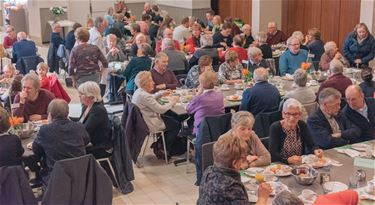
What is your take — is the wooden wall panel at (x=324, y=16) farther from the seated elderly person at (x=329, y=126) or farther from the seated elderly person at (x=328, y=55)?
the seated elderly person at (x=329, y=126)

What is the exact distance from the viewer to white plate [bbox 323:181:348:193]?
154 inches

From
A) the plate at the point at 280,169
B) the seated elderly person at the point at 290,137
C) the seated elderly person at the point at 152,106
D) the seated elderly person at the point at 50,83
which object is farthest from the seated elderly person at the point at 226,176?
the seated elderly person at the point at 50,83

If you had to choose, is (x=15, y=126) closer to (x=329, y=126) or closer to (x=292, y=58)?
(x=329, y=126)

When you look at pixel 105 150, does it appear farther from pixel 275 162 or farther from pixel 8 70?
pixel 8 70

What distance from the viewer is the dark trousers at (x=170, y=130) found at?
6727mm

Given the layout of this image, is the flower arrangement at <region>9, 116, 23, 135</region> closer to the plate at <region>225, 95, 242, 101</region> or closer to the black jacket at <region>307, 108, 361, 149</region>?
the plate at <region>225, 95, 242, 101</region>

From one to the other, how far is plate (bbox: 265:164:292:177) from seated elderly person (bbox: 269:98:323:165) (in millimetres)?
295

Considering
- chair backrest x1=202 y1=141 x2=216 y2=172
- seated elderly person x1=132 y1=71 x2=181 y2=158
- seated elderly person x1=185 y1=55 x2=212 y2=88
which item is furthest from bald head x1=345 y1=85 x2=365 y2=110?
seated elderly person x1=185 y1=55 x2=212 y2=88

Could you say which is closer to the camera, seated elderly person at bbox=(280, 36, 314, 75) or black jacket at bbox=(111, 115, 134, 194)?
black jacket at bbox=(111, 115, 134, 194)

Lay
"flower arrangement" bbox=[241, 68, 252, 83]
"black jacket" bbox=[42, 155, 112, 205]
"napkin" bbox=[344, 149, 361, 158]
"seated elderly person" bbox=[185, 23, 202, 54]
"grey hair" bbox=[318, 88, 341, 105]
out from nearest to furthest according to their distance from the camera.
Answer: "black jacket" bbox=[42, 155, 112, 205]
"napkin" bbox=[344, 149, 361, 158]
"grey hair" bbox=[318, 88, 341, 105]
"flower arrangement" bbox=[241, 68, 252, 83]
"seated elderly person" bbox=[185, 23, 202, 54]

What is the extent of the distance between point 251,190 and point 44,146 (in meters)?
2.01

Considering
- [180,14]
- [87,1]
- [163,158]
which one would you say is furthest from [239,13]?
[163,158]

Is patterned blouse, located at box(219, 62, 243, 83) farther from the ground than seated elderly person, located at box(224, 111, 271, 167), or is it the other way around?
patterned blouse, located at box(219, 62, 243, 83)

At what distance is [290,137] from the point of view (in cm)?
484
